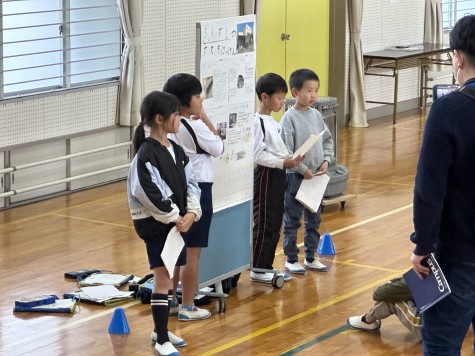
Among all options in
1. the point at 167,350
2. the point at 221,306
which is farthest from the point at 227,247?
the point at 167,350

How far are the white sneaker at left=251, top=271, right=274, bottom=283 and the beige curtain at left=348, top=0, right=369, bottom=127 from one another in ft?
24.2

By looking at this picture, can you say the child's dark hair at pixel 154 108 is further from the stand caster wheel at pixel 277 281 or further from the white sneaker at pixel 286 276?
the white sneaker at pixel 286 276

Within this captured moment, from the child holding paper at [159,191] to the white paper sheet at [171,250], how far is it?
3 centimetres

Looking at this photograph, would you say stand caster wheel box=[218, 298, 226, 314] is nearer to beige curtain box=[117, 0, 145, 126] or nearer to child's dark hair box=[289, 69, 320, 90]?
child's dark hair box=[289, 69, 320, 90]

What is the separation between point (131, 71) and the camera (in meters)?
10.5

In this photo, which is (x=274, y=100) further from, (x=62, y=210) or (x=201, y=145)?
(x=62, y=210)

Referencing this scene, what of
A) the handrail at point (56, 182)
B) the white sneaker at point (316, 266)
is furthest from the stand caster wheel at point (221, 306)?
the handrail at point (56, 182)

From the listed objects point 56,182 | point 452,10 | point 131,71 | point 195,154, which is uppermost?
point 452,10

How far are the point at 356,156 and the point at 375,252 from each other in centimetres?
420

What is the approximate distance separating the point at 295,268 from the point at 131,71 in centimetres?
405

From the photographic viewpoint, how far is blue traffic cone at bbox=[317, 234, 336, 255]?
768 centimetres

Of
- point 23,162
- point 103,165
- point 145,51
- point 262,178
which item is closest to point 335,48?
point 145,51

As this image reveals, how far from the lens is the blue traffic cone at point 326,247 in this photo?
768cm

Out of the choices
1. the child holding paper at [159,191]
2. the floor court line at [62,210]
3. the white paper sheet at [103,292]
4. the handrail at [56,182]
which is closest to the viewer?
the child holding paper at [159,191]
